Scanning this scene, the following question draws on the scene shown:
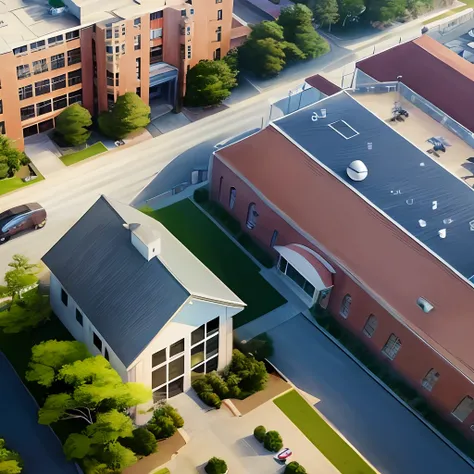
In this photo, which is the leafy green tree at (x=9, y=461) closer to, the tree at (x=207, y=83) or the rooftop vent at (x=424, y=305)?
the rooftop vent at (x=424, y=305)

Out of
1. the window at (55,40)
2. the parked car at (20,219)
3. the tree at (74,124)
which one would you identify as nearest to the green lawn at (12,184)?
the parked car at (20,219)

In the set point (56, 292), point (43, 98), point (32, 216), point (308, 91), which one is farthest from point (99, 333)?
point (308, 91)

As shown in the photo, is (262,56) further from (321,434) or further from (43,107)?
(321,434)

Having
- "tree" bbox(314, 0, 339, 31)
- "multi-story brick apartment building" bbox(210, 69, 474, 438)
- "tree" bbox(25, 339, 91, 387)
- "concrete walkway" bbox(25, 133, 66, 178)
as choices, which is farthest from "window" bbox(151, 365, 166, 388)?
"tree" bbox(314, 0, 339, 31)

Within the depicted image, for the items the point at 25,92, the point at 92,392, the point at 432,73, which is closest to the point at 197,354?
the point at 92,392

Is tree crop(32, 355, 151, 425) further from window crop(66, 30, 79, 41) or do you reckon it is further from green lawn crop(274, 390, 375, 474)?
window crop(66, 30, 79, 41)

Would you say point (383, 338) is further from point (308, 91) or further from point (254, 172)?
point (308, 91)

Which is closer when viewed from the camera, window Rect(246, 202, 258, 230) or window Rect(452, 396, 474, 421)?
window Rect(452, 396, 474, 421)
